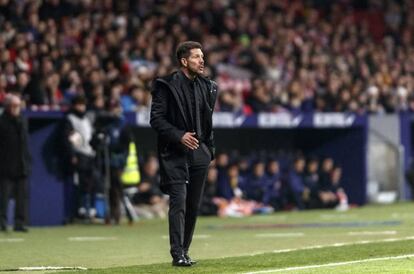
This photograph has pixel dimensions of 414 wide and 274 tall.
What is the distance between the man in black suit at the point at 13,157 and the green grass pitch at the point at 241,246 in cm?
62

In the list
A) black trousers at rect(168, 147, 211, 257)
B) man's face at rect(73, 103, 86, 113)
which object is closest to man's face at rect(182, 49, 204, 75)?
black trousers at rect(168, 147, 211, 257)

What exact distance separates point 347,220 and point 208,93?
9553mm

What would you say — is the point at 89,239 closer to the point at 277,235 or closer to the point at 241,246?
the point at 277,235

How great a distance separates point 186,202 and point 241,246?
10.6ft

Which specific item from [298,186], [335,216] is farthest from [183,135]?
[298,186]

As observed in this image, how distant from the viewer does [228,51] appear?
28.9m

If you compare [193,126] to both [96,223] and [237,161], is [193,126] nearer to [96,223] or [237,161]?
[96,223]

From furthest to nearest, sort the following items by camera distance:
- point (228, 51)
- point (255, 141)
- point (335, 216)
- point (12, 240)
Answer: point (228, 51)
point (255, 141)
point (335, 216)
point (12, 240)

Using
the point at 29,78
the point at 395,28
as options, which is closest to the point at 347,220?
the point at 29,78

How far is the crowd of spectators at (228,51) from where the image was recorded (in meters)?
22.0

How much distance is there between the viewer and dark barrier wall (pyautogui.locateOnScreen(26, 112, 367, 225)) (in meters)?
20.7

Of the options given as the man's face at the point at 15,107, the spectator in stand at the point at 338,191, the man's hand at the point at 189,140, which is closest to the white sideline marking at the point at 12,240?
the man's face at the point at 15,107

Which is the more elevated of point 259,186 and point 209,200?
point 259,186

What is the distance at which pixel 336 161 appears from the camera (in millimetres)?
27656
